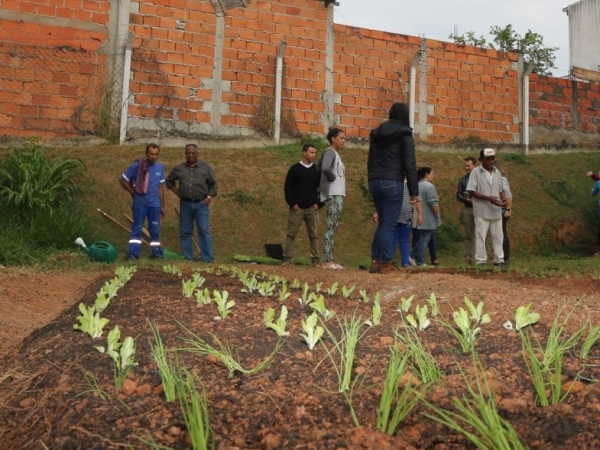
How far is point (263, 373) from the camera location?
2.94 meters

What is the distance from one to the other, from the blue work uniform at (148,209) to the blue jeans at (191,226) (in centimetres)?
35

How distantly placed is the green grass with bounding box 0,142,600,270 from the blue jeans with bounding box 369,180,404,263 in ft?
9.25

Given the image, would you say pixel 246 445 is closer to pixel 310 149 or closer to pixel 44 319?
pixel 44 319

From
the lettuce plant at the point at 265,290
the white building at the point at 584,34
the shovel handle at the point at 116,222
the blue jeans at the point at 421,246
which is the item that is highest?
the white building at the point at 584,34

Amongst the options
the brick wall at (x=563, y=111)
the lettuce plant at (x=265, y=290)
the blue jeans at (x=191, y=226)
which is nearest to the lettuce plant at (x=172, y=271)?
the lettuce plant at (x=265, y=290)

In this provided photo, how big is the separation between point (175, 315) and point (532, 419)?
2.32 metres

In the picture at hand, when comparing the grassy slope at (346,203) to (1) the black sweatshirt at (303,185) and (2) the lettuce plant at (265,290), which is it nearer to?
(1) the black sweatshirt at (303,185)

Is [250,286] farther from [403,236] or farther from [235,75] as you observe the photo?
[235,75]

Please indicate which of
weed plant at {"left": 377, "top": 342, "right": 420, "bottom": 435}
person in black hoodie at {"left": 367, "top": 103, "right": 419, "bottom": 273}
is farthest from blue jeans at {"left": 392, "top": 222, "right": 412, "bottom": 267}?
weed plant at {"left": 377, "top": 342, "right": 420, "bottom": 435}

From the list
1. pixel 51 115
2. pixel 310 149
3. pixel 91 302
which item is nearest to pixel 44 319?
pixel 91 302

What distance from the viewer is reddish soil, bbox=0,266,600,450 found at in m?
2.35

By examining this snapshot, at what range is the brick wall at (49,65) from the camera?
1318 cm

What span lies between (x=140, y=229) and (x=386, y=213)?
3.75 m

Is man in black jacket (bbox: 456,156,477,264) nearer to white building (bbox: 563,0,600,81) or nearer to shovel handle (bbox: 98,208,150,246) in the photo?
shovel handle (bbox: 98,208,150,246)
